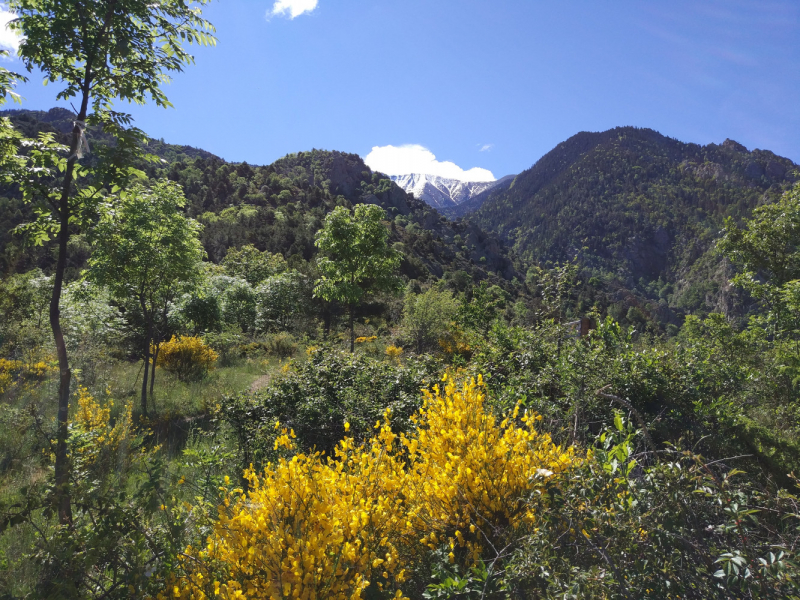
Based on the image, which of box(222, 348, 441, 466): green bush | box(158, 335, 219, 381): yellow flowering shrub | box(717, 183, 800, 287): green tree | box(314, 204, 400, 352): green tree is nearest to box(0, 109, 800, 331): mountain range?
box(314, 204, 400, 352): green tree

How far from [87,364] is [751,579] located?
10584mm

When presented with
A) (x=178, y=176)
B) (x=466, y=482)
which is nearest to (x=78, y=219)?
(x=466, y=482)

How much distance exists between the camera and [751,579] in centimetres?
123

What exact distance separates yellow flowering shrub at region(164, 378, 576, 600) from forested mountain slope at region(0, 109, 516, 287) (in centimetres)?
223

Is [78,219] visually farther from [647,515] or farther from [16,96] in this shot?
[647,515]

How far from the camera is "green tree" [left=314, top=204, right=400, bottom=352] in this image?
34.2ft

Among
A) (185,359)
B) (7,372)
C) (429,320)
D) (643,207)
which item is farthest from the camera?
(643,207)

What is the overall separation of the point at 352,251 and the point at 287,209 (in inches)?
1505

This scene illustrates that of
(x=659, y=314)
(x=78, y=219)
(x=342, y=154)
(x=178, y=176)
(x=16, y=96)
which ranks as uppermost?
(x=342, y=154)

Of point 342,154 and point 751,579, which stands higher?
point 342,154

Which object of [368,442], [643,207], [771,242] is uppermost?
[643,207]

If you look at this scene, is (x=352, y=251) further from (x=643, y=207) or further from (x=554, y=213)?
(x=643, y=207)

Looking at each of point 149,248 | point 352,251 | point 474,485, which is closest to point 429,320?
point 352,251

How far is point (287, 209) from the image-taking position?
45469 mm
